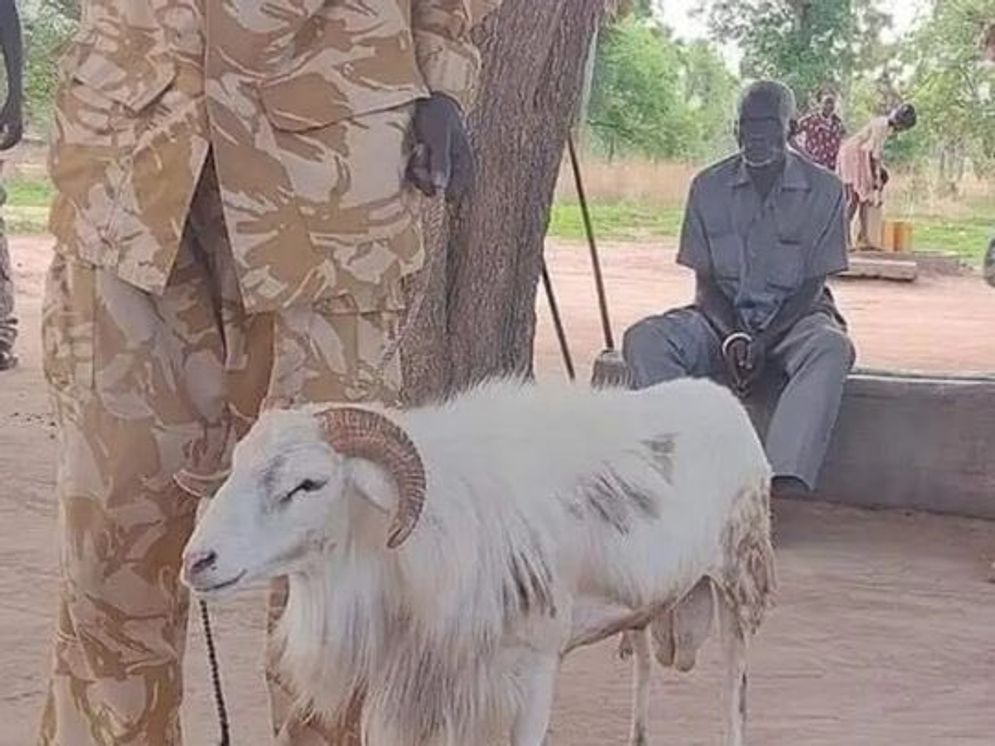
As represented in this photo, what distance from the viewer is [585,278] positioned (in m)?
18.0

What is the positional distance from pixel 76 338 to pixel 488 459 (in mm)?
676

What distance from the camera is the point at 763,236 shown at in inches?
253

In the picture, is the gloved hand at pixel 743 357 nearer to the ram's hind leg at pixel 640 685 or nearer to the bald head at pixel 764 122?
the bald head at pixel 764 122

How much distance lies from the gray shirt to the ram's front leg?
3.55 meters


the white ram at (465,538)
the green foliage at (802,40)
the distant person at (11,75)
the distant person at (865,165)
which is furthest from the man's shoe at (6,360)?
the green foliage at (802,40)

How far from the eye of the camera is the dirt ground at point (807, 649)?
14.7ft

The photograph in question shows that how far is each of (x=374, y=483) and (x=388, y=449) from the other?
0.17 ft

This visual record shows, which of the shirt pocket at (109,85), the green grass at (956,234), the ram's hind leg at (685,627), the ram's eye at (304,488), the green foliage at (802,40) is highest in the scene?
the green foliage at (802,40)

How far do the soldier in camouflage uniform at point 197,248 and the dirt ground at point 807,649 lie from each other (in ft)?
5.51

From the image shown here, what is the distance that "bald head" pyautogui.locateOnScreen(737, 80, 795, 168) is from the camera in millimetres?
6273

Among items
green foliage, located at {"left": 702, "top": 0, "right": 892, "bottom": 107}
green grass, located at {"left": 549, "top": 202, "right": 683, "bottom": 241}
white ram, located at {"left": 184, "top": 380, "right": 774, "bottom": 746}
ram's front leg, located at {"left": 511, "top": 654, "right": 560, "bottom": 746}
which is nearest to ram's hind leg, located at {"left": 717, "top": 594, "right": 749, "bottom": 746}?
white ram, located at {"left": 184, "top": 380, "right": 774, "bottom": 746}

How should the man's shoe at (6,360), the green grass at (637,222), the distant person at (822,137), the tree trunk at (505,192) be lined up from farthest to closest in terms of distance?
1. the green grass at (637,222)
2. the distant person at (822,137)
3. the man's shoe at (6,360)
4. the tree trunk at (505,192)

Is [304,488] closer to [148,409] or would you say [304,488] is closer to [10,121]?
[148,409]

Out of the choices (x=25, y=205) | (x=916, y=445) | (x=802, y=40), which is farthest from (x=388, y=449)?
(x=802, y=40)
